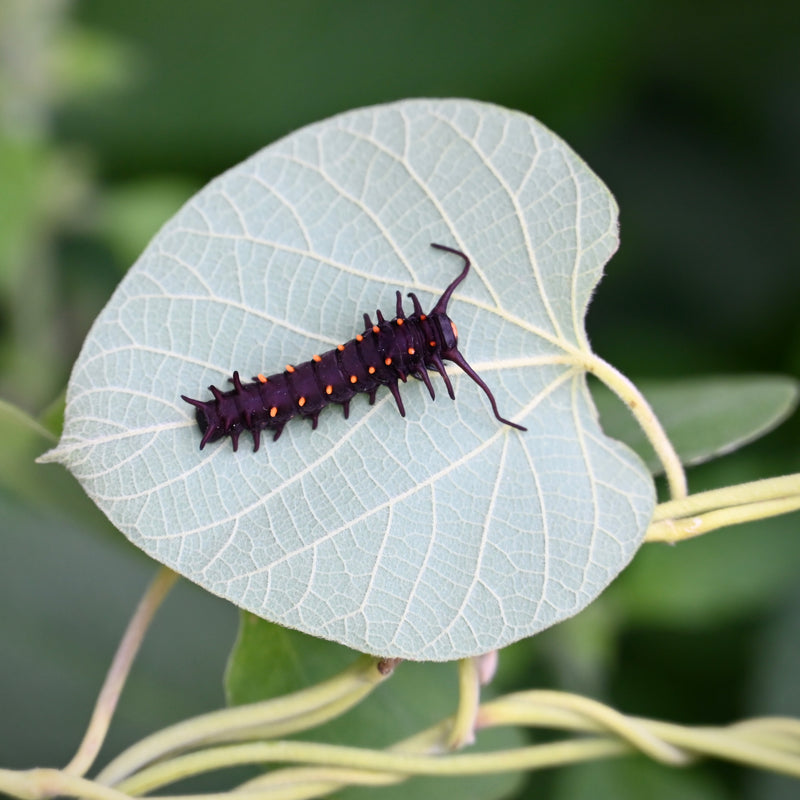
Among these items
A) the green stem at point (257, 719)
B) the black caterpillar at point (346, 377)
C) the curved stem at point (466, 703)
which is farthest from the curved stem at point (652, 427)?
the green stem at point (257, 719)

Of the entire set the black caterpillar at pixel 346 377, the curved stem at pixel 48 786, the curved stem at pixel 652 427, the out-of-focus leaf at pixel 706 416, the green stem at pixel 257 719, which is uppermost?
the black caterpillar at pixel 346 377

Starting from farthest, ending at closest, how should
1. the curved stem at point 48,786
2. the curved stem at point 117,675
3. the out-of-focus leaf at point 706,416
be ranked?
1. the out-of-focus leaf at point 706,416
2. the curved stem at point 117,675
3. the curved stem at point 48,786

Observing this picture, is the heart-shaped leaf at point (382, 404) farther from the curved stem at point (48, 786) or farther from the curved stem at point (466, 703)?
the curved stem at point (48, 786)

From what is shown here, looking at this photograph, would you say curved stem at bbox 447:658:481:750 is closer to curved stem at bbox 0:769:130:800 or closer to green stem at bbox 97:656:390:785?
green stem at bbox 97:656:390:785

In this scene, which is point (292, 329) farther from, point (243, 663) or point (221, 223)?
point (243, 663)

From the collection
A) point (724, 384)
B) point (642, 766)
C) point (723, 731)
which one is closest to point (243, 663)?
point (723, 731)

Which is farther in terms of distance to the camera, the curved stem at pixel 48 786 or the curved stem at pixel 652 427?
the curved stem at pixel 652 427

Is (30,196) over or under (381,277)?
over

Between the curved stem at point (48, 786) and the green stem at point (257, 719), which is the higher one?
the curved stem at point (48, 786)

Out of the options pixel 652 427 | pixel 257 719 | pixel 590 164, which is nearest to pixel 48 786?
pixel 257 719
